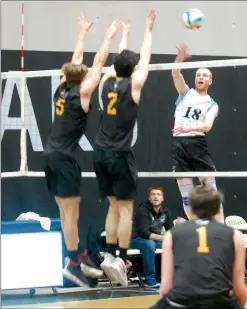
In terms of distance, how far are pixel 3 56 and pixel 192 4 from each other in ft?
9.02

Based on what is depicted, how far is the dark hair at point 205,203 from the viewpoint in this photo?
21.3 ft

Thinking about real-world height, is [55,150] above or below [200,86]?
below

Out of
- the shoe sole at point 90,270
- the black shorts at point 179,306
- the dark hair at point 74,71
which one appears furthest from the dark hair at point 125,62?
the black shorts at point 179,306

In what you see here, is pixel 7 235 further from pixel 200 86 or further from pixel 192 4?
pixel 192 4

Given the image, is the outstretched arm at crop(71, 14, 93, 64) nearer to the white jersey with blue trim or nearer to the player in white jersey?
→ the player in white jersey

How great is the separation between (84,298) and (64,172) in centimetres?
166

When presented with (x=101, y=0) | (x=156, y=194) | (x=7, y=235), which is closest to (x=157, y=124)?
(x=156, y=194)

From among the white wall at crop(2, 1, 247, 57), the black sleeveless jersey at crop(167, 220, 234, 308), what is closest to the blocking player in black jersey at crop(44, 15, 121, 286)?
the black sleeveless jersey at crop(167, 220, 234, 308)

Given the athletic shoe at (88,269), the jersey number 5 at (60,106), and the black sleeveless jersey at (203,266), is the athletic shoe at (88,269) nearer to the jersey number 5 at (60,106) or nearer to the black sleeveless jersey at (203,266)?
the jersey number 5 at (60,106)

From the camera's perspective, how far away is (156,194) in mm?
10633

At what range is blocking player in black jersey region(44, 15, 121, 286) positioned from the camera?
8.27m

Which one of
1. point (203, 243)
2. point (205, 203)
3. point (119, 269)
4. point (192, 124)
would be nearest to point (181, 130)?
point (192, 124)

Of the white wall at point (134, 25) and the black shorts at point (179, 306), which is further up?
the white wall at point (134, 25)

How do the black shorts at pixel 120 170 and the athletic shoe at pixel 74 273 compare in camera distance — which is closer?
Answer: the black shorts at pixel 120 170
